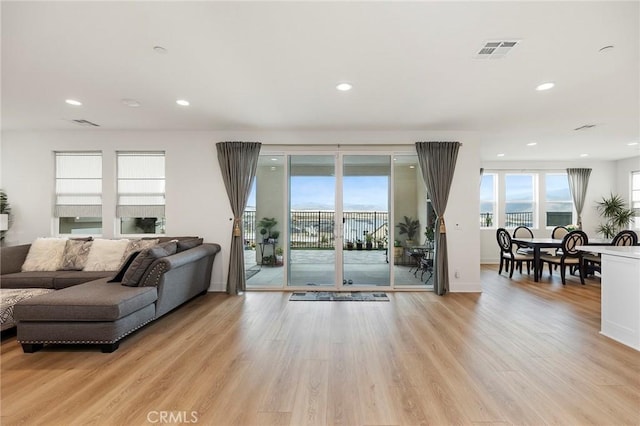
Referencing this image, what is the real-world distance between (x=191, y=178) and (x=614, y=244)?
8037mm

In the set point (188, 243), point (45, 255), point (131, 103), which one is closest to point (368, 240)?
point (188, 243)

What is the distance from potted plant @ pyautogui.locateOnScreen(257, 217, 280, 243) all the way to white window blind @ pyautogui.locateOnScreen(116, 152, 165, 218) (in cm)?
178

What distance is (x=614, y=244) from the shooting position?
5.55 meters

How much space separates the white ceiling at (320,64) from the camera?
2137 millimetres

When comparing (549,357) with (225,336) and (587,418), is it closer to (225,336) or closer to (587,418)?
(587,418)

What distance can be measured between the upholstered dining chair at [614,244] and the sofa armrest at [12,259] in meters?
9.79

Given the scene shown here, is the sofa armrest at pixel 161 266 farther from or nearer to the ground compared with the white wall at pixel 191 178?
nearer to the ground

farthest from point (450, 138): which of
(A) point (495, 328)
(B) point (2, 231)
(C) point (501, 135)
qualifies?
(B) point (2, 231)

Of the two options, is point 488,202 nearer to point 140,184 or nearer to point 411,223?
point 411,223

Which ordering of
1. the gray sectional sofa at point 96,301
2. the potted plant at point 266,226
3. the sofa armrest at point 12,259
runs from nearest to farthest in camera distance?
the gray sectional sofa at point 96,301
the sofa armrest at point 12,259
the potted plant at point 266,226

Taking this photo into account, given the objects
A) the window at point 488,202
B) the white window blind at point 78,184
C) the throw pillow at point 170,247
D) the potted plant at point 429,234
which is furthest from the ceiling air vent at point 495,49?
the window at point 488,202

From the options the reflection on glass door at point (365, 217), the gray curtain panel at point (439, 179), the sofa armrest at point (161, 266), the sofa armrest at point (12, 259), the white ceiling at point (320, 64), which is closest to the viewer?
the white ceiling at point (320, 64)

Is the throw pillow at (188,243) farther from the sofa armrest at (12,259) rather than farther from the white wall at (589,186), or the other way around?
the white wall at (589,186)

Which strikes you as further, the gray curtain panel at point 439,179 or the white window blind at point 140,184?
the white window blind at point 140,184
